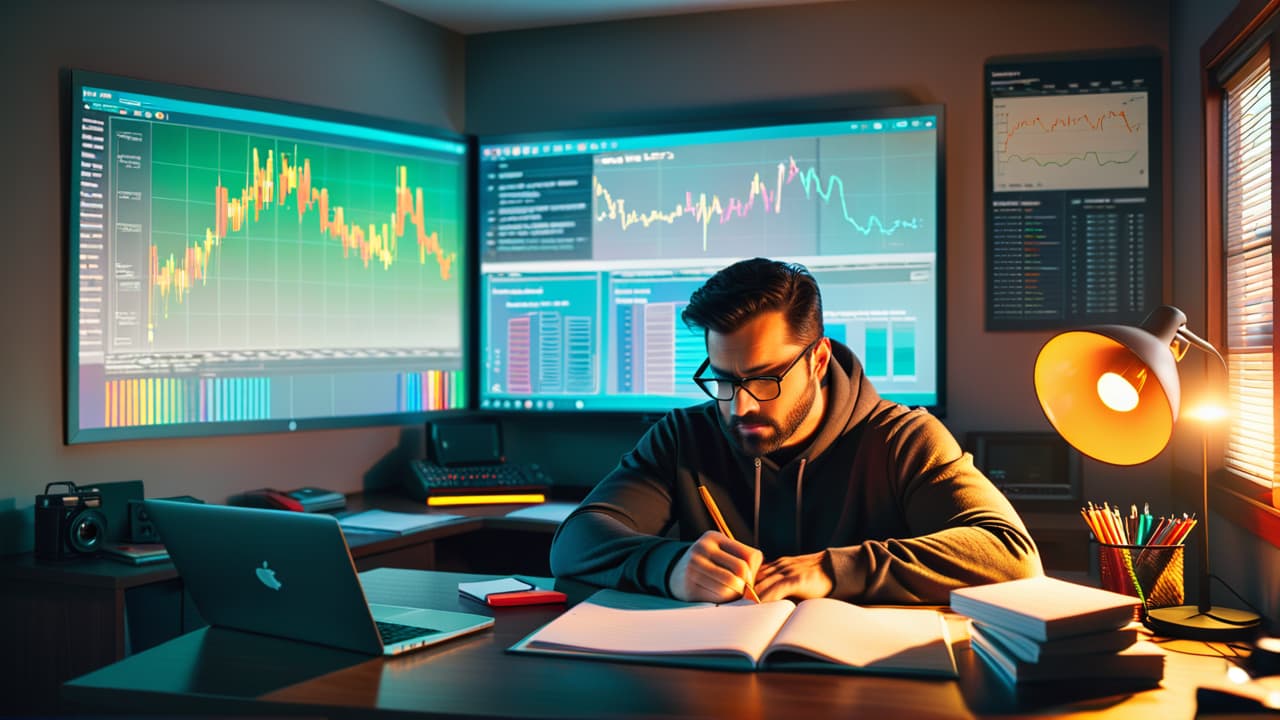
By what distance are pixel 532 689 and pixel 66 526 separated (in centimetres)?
153

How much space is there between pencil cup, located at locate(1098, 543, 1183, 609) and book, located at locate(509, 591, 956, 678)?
34 cm

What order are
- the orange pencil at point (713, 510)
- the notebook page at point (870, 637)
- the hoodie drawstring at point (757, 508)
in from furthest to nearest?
the hoodie drawstring at point (757, 508) < the orange pencil at point (713, 510) < the notebook page at point (870, 637)

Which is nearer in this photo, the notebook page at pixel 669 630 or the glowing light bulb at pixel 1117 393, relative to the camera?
the notebook page at pixel 669 630

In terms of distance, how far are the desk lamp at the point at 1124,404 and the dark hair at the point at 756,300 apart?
517 millimetres

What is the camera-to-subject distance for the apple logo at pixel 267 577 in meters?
1.33

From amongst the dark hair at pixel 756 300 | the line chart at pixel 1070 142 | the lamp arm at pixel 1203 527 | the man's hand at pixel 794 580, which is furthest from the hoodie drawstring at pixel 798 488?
the line chart at pixel 1070 142

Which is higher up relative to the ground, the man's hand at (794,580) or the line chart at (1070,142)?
the line chart at (1070,142)

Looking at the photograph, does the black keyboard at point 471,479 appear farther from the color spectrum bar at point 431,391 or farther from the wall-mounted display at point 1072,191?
the wall-mounted display at point 1072,191

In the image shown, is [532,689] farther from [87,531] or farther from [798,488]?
[87,531]

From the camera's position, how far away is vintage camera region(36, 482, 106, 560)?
2.22 m


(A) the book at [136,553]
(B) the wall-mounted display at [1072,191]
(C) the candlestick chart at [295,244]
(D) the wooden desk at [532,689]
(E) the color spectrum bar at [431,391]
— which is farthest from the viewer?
(E) the color spectrum bar at [431,391]

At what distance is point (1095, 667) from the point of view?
3.92 feet

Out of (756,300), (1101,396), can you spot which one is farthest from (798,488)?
(1101,396)

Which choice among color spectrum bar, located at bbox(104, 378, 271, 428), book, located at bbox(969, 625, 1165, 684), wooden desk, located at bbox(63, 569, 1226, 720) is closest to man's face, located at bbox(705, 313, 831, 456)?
wooden desk, located at bbox(63, 569, 1226, 720)
